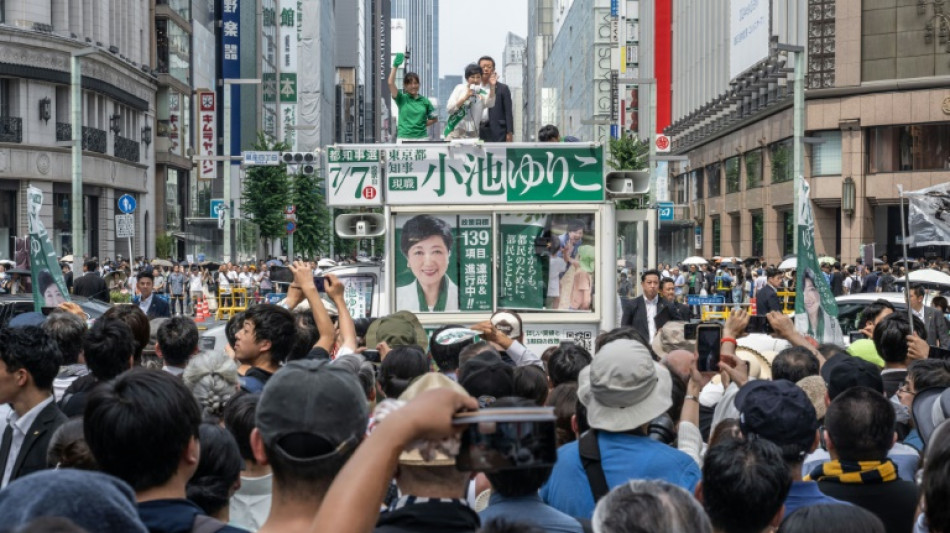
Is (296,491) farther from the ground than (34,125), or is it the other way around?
(34,125)

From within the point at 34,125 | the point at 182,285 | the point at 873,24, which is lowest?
the point at 182,285

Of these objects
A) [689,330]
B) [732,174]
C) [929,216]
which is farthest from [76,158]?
[732,174]

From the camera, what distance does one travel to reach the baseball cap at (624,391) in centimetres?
473

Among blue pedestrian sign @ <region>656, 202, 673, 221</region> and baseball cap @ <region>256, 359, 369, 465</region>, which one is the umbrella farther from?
→ baseball cap @ <region>256, 359, 369, 465</region>

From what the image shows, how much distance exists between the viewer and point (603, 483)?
4.62 metres

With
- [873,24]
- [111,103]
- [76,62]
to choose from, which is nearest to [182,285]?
[76,62]

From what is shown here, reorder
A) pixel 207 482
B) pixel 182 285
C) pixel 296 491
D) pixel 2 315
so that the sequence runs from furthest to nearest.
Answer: pixel 182 285 < pixel 2 315 < pixel 207 482 < pixel 296 491

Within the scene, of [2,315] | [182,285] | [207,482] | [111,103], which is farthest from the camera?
[111,103]

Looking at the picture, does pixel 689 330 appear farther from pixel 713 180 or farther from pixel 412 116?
pixel 713 180

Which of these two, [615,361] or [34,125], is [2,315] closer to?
[615,361]

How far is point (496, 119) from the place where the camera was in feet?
44.1

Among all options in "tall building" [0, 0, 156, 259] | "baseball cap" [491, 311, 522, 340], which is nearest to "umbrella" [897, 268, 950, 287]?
"baseball cap" [491, 311, 522, 340]

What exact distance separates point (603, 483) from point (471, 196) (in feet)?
26.8

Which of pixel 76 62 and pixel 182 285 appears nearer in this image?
pixel 76 62
